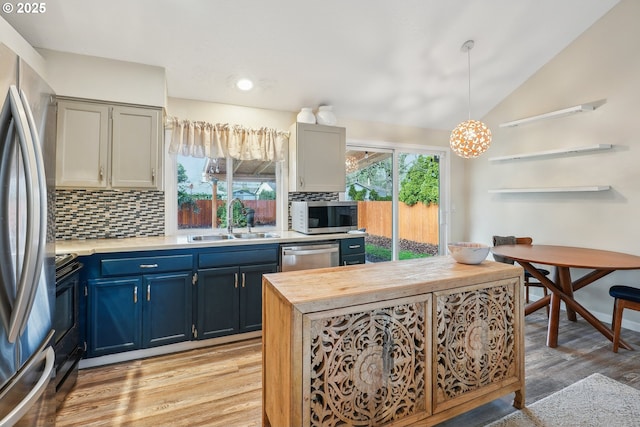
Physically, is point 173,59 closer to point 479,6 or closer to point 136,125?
point 136,125

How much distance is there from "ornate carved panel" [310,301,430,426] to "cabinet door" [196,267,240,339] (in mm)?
1645

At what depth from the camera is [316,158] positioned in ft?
11.7

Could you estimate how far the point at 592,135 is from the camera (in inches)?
131

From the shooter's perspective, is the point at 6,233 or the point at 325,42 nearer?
the point at 6,233

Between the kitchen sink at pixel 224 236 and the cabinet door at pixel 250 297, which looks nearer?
the cabinet door at pixel 250 297

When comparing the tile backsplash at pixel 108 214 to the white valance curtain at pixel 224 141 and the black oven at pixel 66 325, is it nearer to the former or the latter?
the white valance curtain at pixel 224 141

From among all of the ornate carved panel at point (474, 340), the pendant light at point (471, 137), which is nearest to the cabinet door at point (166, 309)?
the ornate carved panel at point (474, 340)

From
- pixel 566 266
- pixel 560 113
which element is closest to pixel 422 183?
pixel 560 113

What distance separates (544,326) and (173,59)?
15.1 feet

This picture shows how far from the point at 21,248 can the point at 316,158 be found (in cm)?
282

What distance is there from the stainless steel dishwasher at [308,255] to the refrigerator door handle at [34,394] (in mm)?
1909

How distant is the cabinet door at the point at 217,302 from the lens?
2.70m

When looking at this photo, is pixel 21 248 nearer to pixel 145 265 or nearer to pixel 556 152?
pixel 145 265

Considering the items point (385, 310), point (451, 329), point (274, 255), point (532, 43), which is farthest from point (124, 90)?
point (532, 43)
